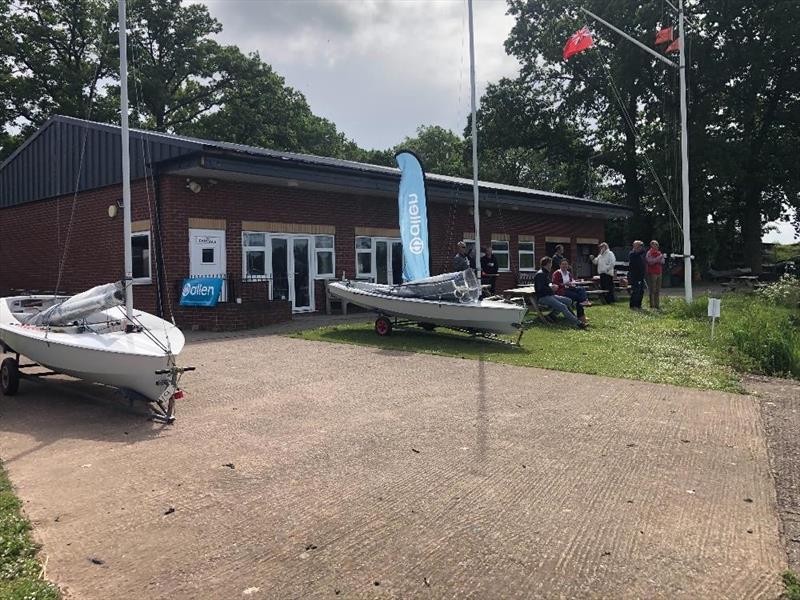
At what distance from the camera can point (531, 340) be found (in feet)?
39.3

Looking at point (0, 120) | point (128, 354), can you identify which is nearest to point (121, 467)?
point (128, 354)

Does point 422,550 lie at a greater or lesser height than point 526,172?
lesser

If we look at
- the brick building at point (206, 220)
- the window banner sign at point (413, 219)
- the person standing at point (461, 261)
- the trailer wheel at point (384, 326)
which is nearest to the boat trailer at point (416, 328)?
the trailer wheel at point (384, 326)

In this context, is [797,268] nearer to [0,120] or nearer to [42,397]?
[42,397]

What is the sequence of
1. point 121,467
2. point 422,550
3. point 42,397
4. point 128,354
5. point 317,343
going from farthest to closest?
point 317,343
point 42,397
point 128,354
point 121,467
point 422,550

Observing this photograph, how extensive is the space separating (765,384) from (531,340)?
14.1ft

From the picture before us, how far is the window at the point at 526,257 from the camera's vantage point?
2569 cm

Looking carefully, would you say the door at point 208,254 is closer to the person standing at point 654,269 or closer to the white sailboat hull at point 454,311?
the white sailboat hull at point 454,311

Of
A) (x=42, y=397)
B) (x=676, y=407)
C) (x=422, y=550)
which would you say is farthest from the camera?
(x=42, y=397)

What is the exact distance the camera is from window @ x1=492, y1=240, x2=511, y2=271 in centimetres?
2445

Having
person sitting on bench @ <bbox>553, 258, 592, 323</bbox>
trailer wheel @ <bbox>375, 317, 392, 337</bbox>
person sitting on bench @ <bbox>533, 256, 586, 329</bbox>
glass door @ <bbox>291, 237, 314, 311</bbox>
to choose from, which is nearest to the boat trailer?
trailer wheel @ <bbox>375, 317, 392, 337</bbox>

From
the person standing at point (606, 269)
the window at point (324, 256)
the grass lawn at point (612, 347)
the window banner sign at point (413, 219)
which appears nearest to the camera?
the grass lawn at point (612, 347)

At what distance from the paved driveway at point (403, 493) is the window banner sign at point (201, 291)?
6.13m

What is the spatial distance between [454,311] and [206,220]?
733 cm
